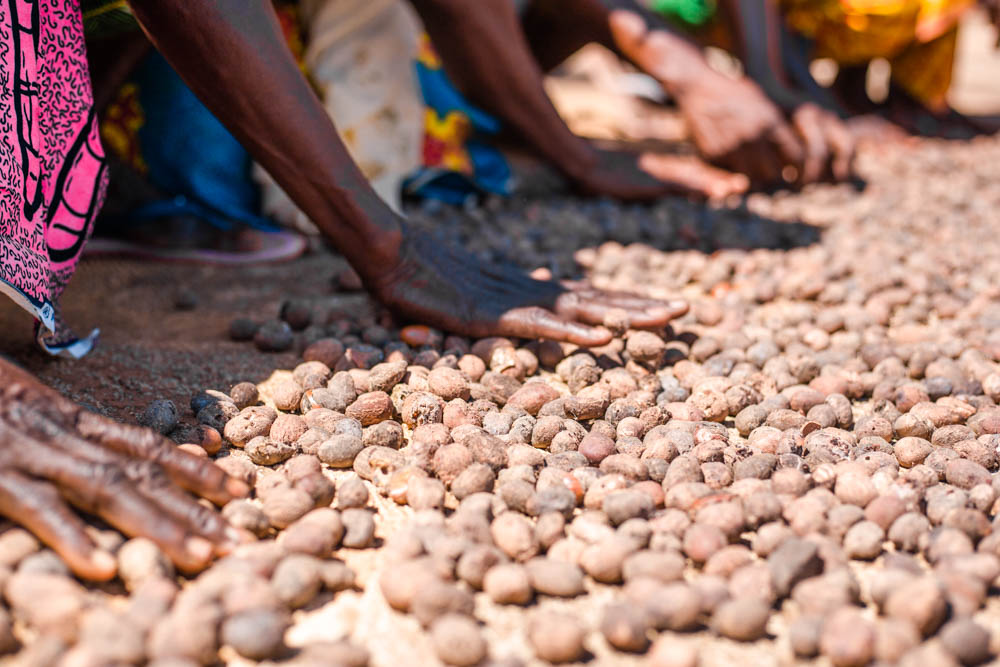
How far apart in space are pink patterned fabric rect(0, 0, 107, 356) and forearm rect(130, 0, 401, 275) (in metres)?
0.17

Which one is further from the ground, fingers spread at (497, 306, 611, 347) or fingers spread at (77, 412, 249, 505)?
fingers spread at (77, 412, 249, 505)

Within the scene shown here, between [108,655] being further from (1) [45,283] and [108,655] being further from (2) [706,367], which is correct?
(2) [706,367]

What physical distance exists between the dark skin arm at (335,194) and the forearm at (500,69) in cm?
118

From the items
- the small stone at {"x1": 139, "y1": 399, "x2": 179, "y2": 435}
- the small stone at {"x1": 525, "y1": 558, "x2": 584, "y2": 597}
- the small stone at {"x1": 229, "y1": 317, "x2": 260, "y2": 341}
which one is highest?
the small stone at {"x1": 525, "y1": 558, "x2": 584, "y2": 597}

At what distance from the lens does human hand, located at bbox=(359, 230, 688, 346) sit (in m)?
1.87

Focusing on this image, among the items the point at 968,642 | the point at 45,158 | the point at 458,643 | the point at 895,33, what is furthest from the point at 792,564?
the point at 895,33

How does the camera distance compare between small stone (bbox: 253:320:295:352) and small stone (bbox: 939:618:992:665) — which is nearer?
small stone (bbox: 939:618:992:665)

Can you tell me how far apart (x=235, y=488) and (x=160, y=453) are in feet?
0.40

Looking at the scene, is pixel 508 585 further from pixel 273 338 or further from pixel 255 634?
pixel 273 338

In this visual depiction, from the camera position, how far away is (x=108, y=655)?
969mm

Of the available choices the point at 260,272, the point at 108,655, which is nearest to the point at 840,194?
the point at 260,272

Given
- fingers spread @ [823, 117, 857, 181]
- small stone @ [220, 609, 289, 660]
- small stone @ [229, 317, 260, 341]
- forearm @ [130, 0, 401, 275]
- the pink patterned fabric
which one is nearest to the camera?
small stone @ [220, 609, 289, 660]

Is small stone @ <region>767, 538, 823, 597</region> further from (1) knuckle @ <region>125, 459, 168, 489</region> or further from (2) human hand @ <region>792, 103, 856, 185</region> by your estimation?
(2) human hand @ <region>792, 103, 856, 185</region>

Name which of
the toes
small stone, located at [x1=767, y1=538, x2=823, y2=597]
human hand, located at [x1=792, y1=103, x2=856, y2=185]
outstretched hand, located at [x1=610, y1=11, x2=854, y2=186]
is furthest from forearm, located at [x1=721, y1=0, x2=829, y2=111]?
small stone, located at [x1=767, y1=538, x2=823, y2=597]
